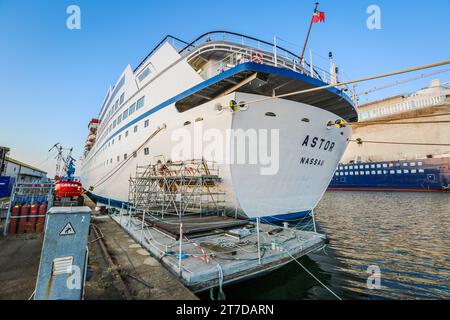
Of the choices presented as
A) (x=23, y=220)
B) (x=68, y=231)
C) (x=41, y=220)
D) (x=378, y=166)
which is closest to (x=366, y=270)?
(x=68, y=231)

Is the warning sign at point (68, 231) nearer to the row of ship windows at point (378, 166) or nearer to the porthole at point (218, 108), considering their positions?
the porthole at point (218, 108)

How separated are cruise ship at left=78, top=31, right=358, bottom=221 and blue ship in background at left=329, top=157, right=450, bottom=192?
37.3m

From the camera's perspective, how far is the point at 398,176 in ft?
130

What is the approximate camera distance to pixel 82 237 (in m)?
2.80

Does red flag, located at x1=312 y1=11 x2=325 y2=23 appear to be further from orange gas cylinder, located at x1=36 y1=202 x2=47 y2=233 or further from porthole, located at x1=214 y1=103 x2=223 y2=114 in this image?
orange gas cylinder, located at x1=36 y1=202 x2=47 y2=233

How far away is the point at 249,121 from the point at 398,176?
45852 millimetres

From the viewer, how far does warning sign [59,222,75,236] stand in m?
2.70

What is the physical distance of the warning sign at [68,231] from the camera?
8.84 feet

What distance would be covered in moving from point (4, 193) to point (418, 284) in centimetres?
2875

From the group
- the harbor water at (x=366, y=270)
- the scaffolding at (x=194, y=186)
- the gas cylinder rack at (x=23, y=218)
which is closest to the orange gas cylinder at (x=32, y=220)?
the gas cylinder rack at (x=23, y=218)

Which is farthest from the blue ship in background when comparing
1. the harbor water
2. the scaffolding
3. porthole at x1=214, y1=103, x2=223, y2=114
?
porthole at x1=214, y1=103, x2=223, y2=114

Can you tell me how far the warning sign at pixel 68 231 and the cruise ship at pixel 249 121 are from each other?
19.0 ft

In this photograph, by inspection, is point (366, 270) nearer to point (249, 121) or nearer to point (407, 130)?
point (249, 121)

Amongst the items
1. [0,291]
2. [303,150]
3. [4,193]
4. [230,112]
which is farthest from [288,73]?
[4,193]
